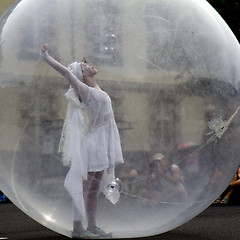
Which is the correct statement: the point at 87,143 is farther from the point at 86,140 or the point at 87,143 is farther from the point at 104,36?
the point at 104,36

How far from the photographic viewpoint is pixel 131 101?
5312 mm

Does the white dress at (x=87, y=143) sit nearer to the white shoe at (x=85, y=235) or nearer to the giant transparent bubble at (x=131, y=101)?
the giant transparent bubble at (x=131, y=101)

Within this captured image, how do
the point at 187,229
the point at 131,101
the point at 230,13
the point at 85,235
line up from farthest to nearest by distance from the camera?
the point at 230,13 → the point at 187,229 → the point at 85,235 → the point at 131,101

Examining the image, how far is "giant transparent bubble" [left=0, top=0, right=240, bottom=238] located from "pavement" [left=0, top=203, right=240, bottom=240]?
1.66ft

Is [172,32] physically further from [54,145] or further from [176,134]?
[54,145]

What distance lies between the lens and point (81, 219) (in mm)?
5457

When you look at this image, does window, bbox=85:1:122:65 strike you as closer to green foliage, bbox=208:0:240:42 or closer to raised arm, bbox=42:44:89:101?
raised arm, bbox=42:44:89:101

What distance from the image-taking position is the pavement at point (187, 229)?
6.11 metres

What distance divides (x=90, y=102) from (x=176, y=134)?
0.68m

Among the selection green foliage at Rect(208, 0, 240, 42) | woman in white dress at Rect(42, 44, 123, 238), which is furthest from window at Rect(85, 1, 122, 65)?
green foliage at Rect(208, 0, 240, 42)

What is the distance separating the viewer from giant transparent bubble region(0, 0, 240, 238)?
537cm

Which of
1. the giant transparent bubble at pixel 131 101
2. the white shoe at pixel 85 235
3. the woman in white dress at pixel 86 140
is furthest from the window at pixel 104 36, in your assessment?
the white shoe at pixel 85 235

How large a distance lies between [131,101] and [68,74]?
0.51 meters

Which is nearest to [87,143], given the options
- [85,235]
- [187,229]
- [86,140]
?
[86,140]
